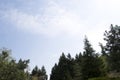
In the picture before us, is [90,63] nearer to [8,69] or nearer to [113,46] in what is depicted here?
[113,46]

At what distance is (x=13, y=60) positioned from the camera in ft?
249

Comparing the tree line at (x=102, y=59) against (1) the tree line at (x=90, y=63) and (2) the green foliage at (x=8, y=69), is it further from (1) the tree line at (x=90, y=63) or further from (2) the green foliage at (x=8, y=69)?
(2) the green foliage at (x=8, y=69)

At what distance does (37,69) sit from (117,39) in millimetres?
73441

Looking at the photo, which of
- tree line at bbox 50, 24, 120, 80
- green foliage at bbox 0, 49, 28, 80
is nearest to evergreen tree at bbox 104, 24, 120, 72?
tree line at bbox 50, 24, 120, 80

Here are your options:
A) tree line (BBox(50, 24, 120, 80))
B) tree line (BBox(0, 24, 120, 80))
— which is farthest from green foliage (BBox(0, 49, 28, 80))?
tree line (BBox(50, 24, 120, 80))

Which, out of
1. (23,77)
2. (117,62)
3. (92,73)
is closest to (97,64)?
(92,73)

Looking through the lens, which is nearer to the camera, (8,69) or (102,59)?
(8,69)

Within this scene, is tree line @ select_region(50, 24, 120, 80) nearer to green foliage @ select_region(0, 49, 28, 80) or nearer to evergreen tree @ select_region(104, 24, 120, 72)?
evergreen tree @ select_region(104, 24, 120, 72)

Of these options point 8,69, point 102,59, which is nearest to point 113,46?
point 102,59

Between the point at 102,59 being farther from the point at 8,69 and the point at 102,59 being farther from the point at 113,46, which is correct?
the point at 8,69

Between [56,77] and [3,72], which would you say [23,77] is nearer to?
[3,72]

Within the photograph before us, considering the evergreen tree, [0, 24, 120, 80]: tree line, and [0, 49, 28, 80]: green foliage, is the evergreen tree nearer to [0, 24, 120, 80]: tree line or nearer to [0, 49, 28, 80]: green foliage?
[0, 24, 120, 80]: tree line

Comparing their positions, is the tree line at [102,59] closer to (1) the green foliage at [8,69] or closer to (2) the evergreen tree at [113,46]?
(2) the evergreen tree at [113,46]

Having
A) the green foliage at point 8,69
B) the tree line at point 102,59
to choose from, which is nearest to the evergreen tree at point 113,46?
the tree line at point 102,59
